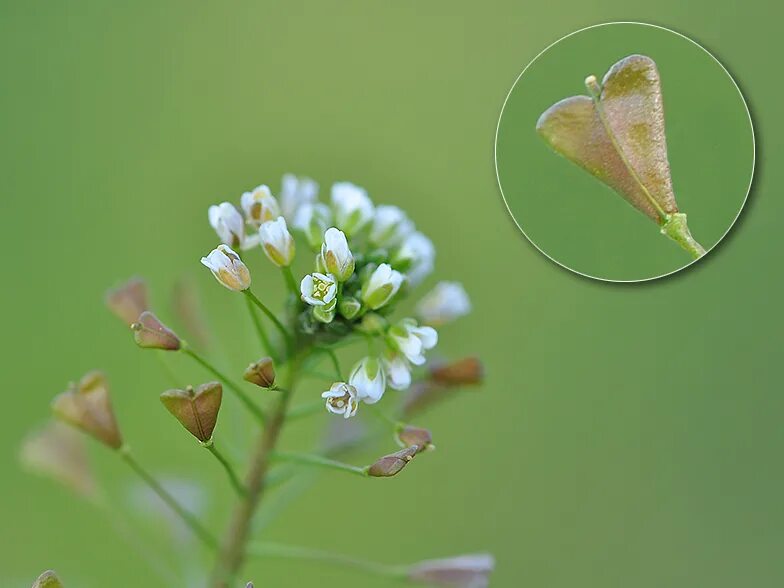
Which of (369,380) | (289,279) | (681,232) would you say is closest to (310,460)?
(369,380)

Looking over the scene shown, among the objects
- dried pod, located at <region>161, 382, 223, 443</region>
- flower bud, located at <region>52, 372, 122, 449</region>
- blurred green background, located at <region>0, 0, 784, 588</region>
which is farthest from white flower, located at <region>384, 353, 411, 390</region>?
blurred green background, located at <region>0, 0, 784, 588</region>

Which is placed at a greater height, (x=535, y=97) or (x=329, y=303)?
(x=535, y=97)

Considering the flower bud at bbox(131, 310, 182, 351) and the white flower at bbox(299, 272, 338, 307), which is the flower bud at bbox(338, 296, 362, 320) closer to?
the white flower at bbox(299, 272, 338, 307)

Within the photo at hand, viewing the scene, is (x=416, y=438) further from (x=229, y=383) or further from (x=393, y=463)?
(x=229, y=383)

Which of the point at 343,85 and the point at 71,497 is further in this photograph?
the point at 343,85

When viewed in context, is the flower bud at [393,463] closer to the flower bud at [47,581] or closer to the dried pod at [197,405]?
the dried pod at [197,405]

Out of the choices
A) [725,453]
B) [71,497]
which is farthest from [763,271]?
[71,497]

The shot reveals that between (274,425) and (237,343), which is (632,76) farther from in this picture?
(237,343)

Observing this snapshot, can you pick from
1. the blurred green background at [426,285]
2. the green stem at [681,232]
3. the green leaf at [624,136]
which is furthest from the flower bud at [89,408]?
the blurred green background at [426,285]
